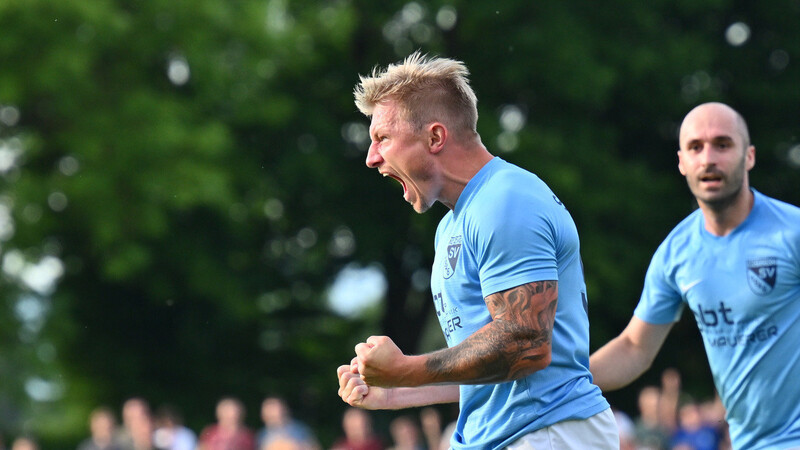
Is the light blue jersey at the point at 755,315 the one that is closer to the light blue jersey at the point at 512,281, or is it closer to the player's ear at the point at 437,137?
the light blue jersey at the point at 512,281

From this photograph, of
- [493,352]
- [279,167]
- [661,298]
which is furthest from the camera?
[279,167]

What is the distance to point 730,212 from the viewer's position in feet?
16.7

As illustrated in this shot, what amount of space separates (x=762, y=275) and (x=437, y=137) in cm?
190

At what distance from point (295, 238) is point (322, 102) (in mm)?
2944

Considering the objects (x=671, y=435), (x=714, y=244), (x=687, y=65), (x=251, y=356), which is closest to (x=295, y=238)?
(x=251, y=356)

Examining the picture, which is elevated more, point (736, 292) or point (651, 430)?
point (651, 430)

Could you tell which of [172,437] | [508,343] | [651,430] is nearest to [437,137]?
[508,343]

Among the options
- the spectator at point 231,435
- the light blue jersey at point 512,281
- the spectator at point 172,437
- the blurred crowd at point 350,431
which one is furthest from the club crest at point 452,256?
the spectator at point 172,437

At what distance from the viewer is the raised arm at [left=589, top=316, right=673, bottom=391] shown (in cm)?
499

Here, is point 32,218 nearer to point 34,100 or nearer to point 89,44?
point 34,100

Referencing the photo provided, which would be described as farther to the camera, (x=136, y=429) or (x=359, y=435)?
(x=359, y=435)

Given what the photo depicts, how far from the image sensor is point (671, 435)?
45.3 feet

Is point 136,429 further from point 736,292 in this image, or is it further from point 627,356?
point 736,292

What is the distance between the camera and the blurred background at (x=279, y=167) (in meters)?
18.3
